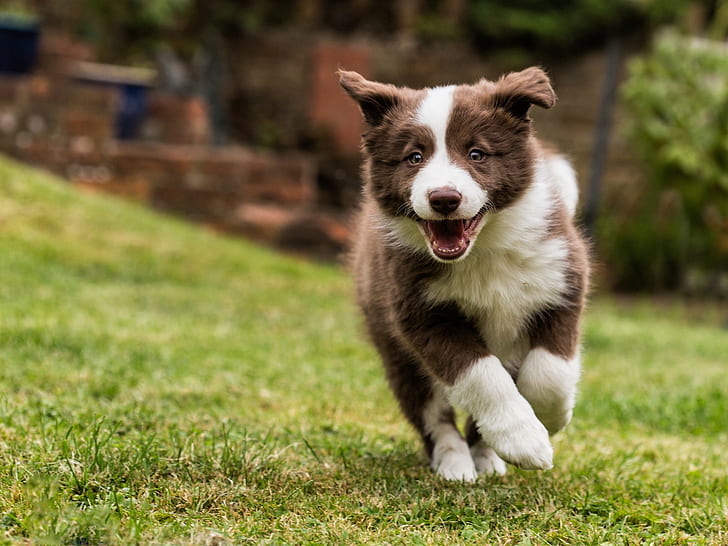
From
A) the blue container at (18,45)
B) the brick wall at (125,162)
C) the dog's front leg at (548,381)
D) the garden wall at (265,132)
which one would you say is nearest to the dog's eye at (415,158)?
the dog's front leg at (548,381)

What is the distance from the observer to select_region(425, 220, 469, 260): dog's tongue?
11.3ft

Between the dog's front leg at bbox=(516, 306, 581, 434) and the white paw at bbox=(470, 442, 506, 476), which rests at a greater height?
the dog's front leg at bbox=(516, 306, 581, 434)

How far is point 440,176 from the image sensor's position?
11.1ft

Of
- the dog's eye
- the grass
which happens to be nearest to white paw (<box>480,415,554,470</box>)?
the grass

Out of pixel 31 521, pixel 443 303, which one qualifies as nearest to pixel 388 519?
pixel 443 303

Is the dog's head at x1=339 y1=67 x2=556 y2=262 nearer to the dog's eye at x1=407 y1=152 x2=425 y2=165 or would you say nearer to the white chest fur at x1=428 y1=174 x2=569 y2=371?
the dog's eye at x1=407 y1=152 x2=425 y2=165

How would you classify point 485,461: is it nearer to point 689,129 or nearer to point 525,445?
point 525,445

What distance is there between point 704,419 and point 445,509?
2921 mm

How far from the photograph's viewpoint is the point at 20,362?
5453 millimetres

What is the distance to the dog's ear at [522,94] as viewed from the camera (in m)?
3.57

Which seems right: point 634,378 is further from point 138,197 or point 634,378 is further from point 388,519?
point 138,197

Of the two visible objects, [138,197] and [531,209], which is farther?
[138,197]

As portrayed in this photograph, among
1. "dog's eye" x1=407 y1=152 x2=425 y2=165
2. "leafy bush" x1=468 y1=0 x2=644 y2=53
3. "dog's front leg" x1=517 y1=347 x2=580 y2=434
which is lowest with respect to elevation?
"dog's front leg" x1=517 y1=347 x2=580 y2=434

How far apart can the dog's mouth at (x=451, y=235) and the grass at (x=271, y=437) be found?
878 mm
